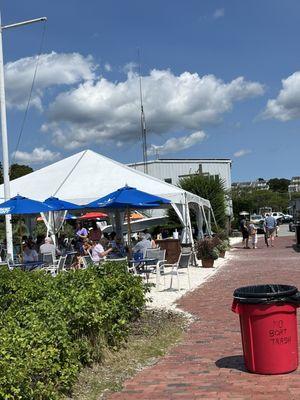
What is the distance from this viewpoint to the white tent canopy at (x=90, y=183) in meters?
20.2

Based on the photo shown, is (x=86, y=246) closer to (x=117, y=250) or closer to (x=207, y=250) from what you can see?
(x=117, y=250)

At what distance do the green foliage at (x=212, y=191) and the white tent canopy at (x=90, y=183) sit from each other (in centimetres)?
1176

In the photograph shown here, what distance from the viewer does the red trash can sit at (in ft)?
18.6

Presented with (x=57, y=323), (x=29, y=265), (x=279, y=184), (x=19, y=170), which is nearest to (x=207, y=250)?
(x=29, y=265)

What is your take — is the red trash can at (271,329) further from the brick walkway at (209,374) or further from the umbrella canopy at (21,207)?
the umbrella canopy at (21,207)

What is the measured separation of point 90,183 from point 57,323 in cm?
1639

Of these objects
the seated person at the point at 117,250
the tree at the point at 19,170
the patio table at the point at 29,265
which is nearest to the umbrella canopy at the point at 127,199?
the seated person at the point at 117,250

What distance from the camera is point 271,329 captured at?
5676 millimetres

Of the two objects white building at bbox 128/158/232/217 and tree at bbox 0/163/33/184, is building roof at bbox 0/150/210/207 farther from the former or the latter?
tree at bbox 0/163/33/184

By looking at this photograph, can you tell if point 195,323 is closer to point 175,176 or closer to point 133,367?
point 133,367

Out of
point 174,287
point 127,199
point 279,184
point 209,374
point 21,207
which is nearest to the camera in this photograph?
point 209,374

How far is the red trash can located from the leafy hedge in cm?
165

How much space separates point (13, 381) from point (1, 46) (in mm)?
15855

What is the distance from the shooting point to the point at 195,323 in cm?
862
